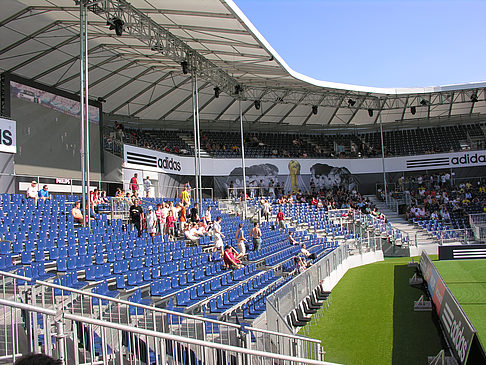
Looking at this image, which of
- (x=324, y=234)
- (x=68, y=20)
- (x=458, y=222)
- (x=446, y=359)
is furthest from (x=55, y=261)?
(x=458, y=222)

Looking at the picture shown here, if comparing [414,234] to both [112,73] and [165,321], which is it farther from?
[165,321]

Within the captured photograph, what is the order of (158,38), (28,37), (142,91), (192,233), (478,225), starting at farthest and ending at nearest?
(142,91) < (478,225) < (28,37) < (158,38) < (192,233)

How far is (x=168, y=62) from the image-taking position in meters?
25.3

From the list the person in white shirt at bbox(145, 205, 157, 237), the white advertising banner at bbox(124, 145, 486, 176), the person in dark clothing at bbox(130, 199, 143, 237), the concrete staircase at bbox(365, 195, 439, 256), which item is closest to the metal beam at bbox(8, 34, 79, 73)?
the person in dark clothing at bbox(130, 199, 143, 237)

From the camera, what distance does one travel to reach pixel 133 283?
10961mm

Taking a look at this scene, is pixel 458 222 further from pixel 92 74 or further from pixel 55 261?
pixel 55 261

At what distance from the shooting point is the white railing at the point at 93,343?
4.14 metres

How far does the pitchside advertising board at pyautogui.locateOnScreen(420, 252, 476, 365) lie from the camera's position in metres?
7.60

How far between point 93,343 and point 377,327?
7945mm

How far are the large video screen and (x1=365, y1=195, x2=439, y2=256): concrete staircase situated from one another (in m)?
18.1

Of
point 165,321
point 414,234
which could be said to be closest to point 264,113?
point 414,234

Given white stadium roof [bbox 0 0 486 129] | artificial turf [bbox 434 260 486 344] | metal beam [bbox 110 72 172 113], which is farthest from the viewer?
metal beam [bbox 110 72 172 113]

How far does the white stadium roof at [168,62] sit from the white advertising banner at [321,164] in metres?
3.50

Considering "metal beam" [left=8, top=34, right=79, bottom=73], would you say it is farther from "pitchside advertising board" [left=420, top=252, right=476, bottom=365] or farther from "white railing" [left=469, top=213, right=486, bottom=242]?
"white railing" [left=469, top=213, right=486, bottom=242]
